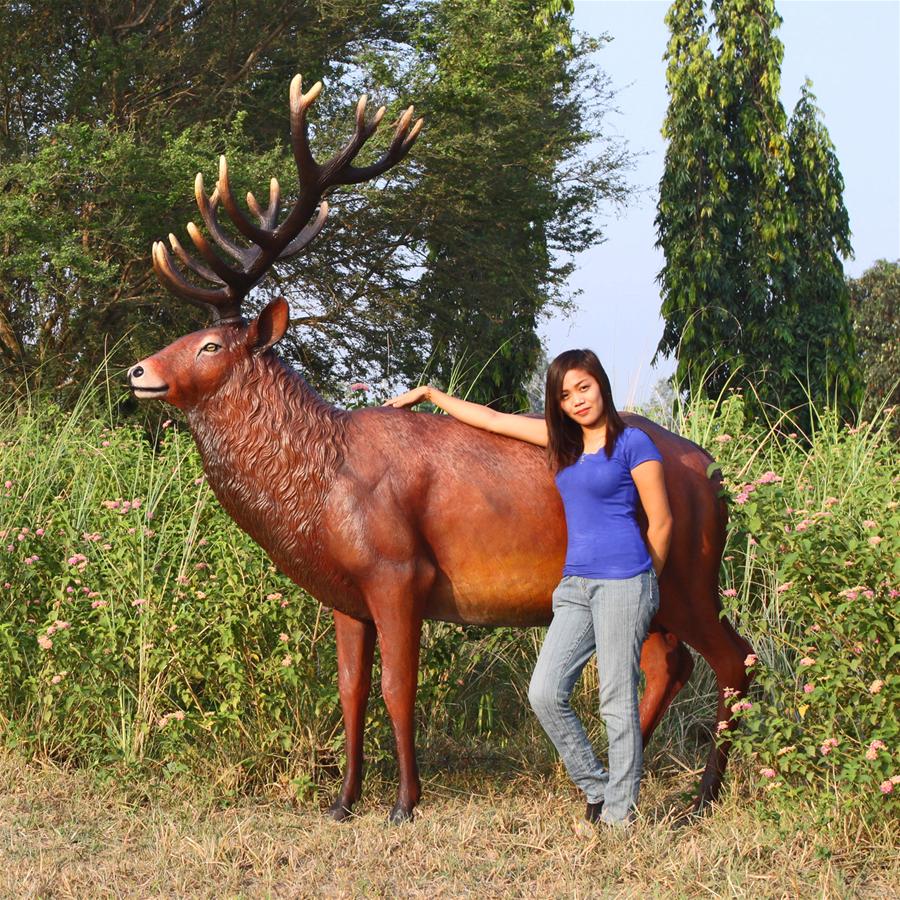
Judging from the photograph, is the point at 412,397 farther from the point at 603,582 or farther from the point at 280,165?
the point at 280,165

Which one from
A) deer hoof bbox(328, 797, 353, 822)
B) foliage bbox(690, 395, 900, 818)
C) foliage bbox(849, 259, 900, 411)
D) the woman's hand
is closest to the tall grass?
foliage bbox(690, 395, 900, 818)

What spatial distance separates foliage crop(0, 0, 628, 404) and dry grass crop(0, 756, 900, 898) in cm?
1030

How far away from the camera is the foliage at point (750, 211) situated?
24.2 meters

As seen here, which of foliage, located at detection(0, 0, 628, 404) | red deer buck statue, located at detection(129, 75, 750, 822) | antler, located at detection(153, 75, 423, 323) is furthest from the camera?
foliage, located at detection(0, 0, 628, 404)

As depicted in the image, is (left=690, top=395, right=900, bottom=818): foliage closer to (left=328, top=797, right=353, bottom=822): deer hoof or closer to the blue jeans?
the blue jeans

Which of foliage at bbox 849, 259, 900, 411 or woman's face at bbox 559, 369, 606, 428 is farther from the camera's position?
foliage at bbox 849, 259, 900, 411

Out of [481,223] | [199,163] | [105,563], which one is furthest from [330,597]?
[481,223]

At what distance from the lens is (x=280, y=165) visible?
47.9 ft

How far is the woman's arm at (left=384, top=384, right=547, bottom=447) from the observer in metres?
4.19

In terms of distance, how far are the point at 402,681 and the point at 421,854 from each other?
56 centimetres

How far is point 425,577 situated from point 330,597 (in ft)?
1.16

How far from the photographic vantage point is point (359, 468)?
4.10m

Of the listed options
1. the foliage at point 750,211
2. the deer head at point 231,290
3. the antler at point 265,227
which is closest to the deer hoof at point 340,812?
the deer head at point 231,290

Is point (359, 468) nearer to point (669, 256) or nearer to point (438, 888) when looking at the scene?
point (438, 888)
